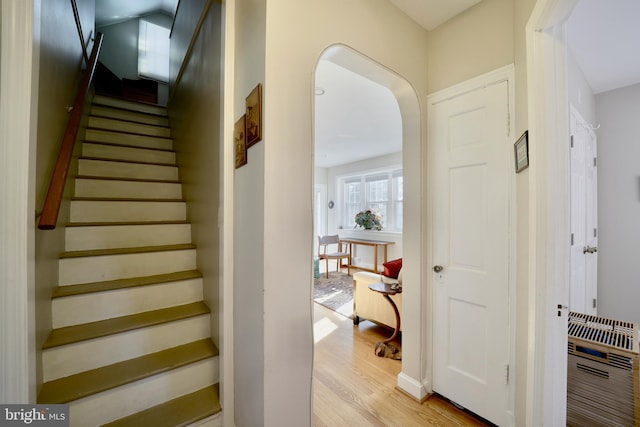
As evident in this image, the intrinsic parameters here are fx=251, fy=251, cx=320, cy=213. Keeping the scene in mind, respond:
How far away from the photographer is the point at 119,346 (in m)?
1.39

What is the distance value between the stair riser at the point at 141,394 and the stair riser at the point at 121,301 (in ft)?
1.48

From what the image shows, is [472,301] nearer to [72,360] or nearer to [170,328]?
[170,328]

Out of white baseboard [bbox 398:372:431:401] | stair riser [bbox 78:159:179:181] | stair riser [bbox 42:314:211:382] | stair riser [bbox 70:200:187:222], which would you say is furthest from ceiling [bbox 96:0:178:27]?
white baseboard [bbox 398:372:431:401]

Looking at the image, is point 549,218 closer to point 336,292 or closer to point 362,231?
point 336,292

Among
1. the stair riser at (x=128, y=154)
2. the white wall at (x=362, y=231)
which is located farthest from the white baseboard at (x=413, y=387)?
the white wall at (x=362, y=231)

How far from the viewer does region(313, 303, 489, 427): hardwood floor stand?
1621 mm

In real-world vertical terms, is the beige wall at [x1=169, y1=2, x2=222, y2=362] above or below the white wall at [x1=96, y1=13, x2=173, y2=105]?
below

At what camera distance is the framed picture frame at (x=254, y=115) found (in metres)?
1.13

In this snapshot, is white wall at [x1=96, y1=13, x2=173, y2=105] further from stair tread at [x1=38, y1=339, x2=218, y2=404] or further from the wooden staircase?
stair tread at [x1=38, y1=339, x2=218, y2=404]

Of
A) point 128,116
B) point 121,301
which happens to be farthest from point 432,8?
point 128,116

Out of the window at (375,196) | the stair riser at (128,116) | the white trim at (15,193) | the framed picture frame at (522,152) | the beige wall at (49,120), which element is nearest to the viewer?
the white trim at (15,193)

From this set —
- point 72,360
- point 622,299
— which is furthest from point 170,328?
point 622,299

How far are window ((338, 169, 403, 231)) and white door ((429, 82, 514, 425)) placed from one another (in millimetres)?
3868

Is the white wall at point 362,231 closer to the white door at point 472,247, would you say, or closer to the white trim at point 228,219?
the white door at point 472,247
